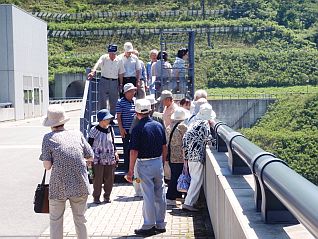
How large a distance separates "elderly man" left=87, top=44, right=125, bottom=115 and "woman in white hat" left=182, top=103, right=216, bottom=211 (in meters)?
4.05

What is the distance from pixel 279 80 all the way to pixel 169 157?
62.7m

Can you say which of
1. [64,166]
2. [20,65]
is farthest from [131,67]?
[20,65]

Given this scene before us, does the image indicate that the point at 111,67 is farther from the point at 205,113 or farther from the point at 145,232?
the point at 145,232

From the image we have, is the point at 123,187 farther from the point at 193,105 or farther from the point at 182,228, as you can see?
the point at 182,228

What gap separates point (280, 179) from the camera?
11.2 feet

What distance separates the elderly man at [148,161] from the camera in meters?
7.61

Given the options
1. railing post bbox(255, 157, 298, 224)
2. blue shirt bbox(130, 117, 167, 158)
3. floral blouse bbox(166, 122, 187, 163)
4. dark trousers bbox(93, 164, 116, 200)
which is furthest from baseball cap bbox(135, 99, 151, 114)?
railing post bbox(255, 157, 298, 224)

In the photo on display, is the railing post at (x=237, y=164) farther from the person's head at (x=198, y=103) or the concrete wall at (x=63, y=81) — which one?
the concrete wall at (x=63, y=81)

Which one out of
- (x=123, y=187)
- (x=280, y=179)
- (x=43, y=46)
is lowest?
(x=123, y=187)

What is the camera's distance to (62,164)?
619 centimetres

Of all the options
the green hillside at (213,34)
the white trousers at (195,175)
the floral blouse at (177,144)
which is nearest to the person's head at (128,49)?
the floral blouse at (177,144)

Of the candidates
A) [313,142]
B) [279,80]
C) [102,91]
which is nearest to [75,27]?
A: [279,80]

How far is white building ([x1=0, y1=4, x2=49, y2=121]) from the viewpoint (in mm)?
39250

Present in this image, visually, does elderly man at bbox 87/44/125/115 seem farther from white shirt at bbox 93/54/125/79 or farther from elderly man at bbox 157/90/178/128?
elderly man at bbox 157/90/178/128
